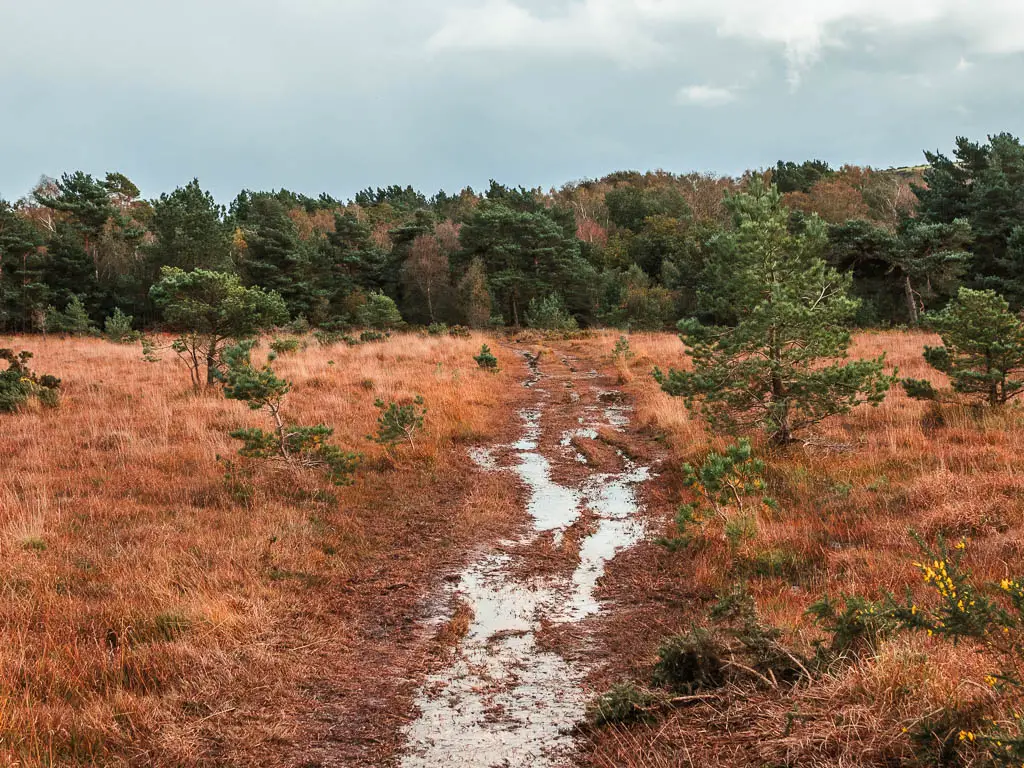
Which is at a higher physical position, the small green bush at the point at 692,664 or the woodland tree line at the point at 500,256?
the woodland tree line at the point at 500,256

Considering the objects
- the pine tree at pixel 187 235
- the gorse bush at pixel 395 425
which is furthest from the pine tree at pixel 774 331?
the pine tree at pixel 187 235

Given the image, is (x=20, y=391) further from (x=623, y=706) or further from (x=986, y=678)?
(x=986, y=678)

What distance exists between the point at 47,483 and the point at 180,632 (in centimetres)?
452

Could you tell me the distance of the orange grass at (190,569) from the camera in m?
3.49

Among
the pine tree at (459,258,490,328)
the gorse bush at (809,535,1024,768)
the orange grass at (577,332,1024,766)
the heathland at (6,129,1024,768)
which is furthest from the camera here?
the pine tree at (459,258,490,328)

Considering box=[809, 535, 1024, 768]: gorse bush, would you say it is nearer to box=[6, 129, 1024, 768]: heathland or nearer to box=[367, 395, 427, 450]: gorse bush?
box=[6, 129, 1024, 768]: heathland

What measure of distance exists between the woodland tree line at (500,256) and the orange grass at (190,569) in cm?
2066

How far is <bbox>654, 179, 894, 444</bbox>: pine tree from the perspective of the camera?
830 cm

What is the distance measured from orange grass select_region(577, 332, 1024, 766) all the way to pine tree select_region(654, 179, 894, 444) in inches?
28.7

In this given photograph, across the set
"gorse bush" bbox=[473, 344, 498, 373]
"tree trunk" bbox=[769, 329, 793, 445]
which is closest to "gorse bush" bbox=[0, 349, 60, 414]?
"gorse bush" bbox=[473, 344, 498, 373]

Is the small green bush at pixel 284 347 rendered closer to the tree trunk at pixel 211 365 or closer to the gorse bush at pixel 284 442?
the tree trunk at pixel 211 365

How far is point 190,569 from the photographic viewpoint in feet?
17.2

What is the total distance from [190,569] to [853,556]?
5627mm

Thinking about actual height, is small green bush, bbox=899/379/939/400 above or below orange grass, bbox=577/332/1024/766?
above
